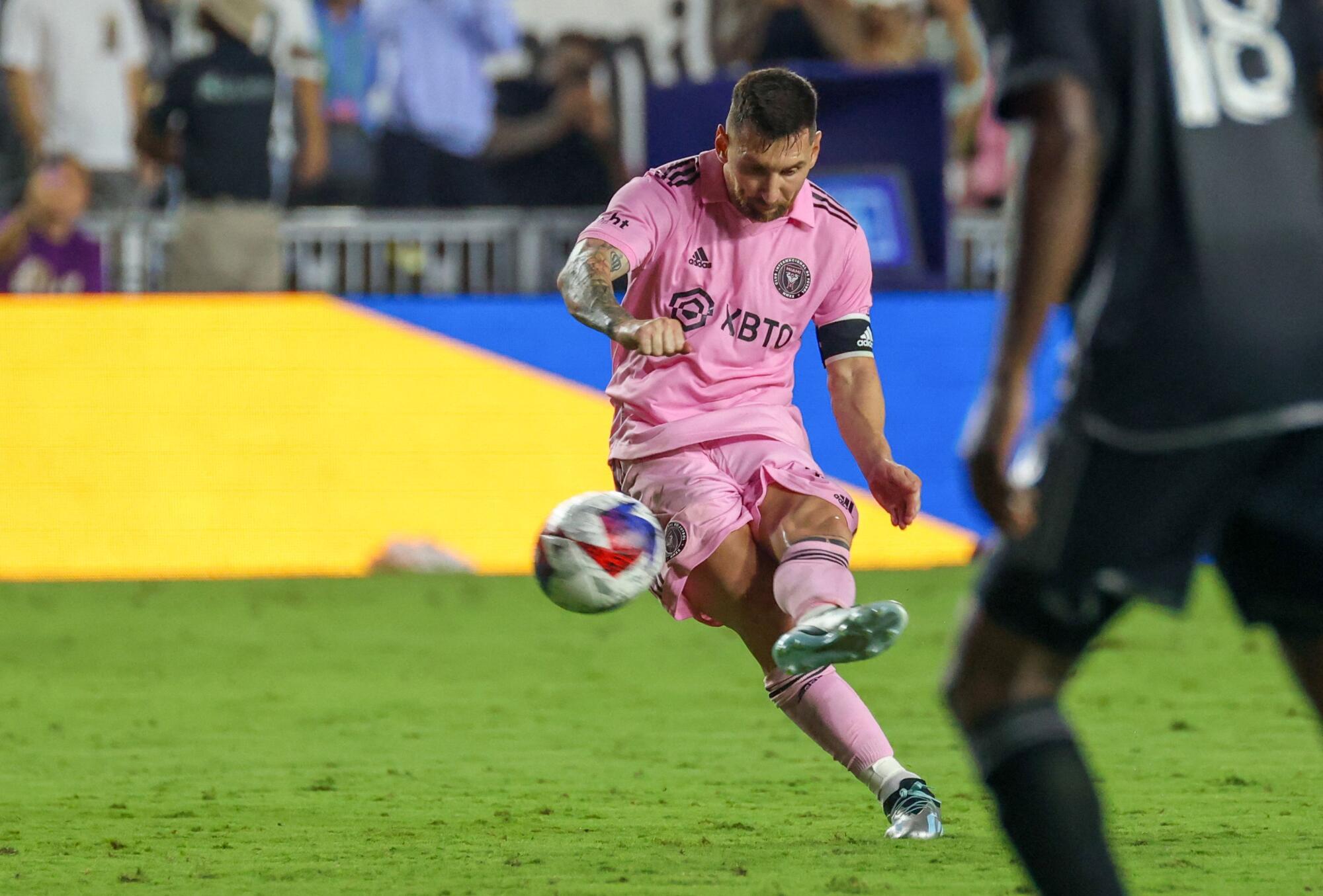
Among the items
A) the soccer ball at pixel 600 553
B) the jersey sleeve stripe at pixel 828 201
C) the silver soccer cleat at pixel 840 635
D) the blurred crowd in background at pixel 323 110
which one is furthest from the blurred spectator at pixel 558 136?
the silver soccer cleat at pixel 840 635

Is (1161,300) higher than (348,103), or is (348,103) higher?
(1161,300)

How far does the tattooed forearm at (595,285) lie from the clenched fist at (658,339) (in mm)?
111

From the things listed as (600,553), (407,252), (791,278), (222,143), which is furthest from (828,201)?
(407,252)

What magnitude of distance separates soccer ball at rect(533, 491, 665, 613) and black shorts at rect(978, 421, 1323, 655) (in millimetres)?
2248

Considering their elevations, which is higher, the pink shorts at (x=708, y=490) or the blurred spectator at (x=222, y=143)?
the pink shorts at (x=708, y=490)

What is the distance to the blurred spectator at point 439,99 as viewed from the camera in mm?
13031

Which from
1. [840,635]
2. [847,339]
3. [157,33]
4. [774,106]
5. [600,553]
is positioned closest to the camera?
[840,635]

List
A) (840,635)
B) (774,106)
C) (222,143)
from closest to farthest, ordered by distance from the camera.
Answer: (840,635)
(774,106)
(222,143)

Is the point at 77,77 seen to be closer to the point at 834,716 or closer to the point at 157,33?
the point at 157,33

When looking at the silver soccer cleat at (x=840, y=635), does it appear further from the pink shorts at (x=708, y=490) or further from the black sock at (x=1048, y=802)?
the black sock at (x=1048, y=802)

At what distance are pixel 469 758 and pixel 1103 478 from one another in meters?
3.95

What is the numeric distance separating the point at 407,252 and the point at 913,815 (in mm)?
7840

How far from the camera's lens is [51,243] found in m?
12.4

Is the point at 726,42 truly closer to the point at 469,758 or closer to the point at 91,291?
the point at 91,291
